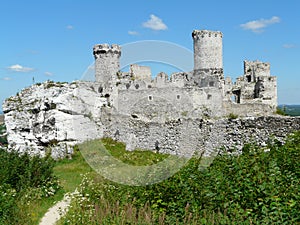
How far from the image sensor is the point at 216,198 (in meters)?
6.99

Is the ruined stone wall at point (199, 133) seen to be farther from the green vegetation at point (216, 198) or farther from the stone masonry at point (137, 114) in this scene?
the green vegetation at point (216, 198)

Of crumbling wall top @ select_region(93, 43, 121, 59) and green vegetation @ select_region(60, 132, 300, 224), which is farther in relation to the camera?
crumbling wall top @ select_region(93, 43, 121, 59)

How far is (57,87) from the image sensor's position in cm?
2023

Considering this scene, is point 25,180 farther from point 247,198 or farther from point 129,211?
point 247,198

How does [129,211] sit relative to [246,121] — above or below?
below

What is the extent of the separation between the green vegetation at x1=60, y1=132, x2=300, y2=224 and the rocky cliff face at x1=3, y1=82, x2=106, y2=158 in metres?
10.3

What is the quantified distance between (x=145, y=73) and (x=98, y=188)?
2085 centimetres

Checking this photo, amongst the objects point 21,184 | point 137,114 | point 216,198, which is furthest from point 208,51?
point 216,198

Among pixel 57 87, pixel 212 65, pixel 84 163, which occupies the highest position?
pixel 212 65

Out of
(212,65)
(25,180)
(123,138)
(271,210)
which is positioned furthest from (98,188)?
(212,65)

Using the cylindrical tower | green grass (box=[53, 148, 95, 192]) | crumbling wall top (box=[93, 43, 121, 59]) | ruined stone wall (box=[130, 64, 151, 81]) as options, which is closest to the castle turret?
the cylindrical tower

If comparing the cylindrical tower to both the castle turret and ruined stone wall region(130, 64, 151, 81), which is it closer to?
the castle turret

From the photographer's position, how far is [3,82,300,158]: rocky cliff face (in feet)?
53.7

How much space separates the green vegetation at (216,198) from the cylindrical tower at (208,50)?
61.1 feet
